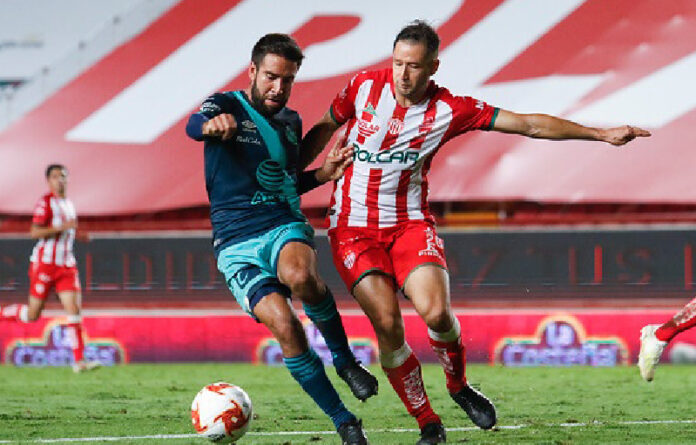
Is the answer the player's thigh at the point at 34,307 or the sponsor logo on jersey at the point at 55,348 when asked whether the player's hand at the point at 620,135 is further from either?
the sponsor logo on jersey at the point at 55,348

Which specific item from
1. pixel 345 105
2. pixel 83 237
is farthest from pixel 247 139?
pixel 83 237

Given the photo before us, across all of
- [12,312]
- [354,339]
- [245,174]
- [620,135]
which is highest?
[620,135]

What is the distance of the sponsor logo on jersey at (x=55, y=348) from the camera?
490 inches

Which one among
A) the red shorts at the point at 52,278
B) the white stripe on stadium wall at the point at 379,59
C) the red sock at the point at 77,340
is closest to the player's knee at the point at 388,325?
the red sock at the point at 77,340

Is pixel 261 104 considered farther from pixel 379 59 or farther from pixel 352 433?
pixel 379 59

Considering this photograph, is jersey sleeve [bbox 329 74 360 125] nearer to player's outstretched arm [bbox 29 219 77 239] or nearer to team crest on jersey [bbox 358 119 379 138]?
team crest on jersey [bbox 358 119 379 138]

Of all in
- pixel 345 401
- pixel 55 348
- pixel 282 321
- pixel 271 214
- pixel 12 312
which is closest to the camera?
pixel 282 321

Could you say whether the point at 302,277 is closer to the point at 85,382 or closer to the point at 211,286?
the point at 85,382

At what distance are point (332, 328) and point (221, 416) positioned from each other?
0.81 m

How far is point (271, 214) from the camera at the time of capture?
6223 mm

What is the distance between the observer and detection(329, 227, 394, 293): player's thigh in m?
6.27

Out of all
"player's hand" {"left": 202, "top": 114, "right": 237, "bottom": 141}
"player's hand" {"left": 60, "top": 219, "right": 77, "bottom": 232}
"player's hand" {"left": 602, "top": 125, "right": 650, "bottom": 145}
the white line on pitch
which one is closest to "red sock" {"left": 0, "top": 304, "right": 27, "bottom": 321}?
"player's hand" {"left": 60, "top": 219, "right": 77, "bottom": 232}

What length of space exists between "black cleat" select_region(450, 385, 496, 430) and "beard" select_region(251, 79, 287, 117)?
1.75 meters

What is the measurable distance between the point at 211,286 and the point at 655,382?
4.40 m
